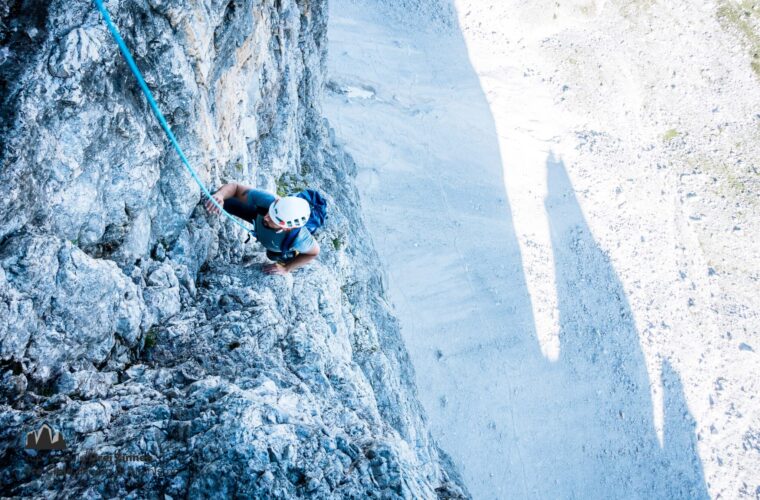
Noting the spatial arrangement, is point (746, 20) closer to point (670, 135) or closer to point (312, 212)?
point (670, 135)

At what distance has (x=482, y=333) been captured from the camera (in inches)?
734

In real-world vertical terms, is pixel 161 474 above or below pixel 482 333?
above


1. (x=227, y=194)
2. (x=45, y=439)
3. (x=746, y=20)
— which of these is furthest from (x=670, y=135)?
(x=45, y=439)

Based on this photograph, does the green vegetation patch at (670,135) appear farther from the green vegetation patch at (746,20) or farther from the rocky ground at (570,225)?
the green vegetation patch at (746,20)

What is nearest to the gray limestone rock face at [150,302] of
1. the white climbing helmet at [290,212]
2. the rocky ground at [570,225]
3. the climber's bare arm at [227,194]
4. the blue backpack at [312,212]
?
the climber's bare arm at [227,194]

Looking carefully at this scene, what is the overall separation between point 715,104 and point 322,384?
26997 mm

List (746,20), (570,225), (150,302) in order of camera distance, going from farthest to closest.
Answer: (746,20)
(570,225)
(150,302)

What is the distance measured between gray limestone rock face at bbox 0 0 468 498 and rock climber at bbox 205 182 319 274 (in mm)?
346

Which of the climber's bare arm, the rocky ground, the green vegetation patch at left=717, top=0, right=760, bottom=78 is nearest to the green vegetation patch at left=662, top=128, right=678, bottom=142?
the rocky ground

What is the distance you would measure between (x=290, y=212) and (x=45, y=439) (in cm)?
367

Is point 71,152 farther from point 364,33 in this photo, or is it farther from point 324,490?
point 364,33

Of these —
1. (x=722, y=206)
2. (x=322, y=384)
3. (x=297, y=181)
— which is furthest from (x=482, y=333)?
(x=722, y=206)

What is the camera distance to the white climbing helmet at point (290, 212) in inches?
268

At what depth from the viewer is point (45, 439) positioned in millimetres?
4336
